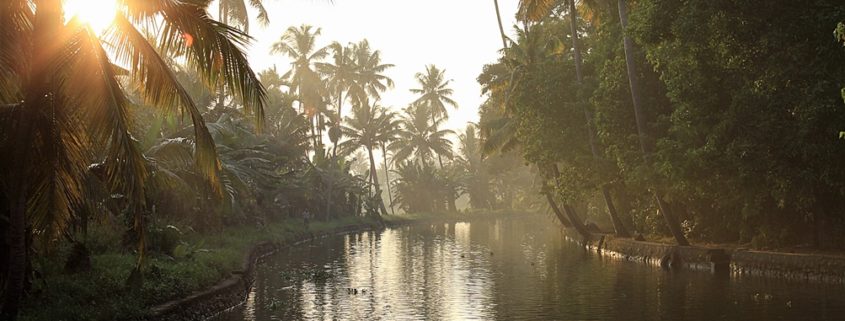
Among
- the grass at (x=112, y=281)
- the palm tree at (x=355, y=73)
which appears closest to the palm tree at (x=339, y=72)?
the palm tree at (x=355, y=73)

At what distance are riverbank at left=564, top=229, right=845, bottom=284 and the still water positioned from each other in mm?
693

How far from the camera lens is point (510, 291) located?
2219cm

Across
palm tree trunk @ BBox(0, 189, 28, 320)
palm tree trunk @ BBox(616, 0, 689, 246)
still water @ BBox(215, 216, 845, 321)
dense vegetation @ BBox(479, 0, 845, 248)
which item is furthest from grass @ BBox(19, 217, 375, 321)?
palm tree trunk @ BBox(616, 0, 689, 246)

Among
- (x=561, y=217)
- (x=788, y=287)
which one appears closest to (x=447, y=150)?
(x=561, y=217)

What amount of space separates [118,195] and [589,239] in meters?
25.5

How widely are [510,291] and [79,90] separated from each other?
46.9 feet

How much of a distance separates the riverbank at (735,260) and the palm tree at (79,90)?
1779 centimetres

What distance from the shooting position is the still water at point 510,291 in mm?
17938

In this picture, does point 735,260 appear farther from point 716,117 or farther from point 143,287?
point 143,287

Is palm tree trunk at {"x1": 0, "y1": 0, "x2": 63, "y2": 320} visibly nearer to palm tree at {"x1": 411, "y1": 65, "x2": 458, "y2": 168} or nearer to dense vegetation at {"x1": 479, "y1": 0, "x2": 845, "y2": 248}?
dense vegetation at {"x1": 479, "y1": 0, "x2": 845, "y2": 248}

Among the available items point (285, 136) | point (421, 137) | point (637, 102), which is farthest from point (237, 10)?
point (421, 137)

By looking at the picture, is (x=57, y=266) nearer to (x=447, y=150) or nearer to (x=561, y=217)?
(x=561, y=217)

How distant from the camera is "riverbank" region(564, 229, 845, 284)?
21766 millimetres

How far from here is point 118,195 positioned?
20.2m
